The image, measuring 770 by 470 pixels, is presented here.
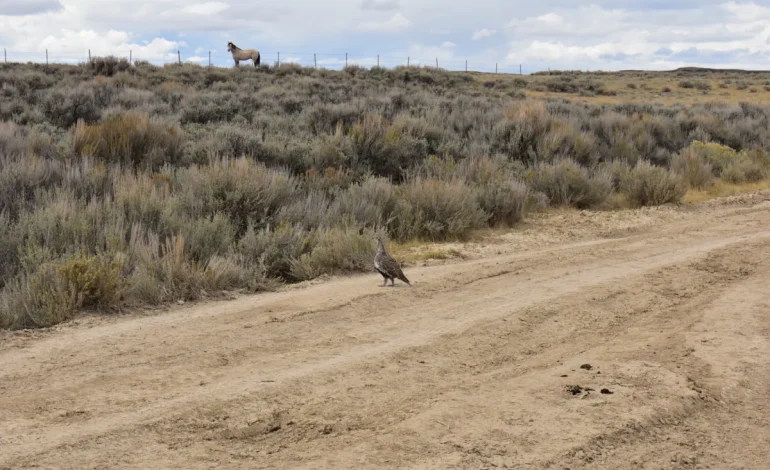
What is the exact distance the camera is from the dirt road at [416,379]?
Answer: 4.09m

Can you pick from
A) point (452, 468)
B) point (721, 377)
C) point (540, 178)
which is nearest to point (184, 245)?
point (452, 468)

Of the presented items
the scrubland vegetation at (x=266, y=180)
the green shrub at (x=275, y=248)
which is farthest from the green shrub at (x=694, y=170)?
the green shrub at (x=275, y=248)

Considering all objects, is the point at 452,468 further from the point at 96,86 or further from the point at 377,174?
the point at 96,86

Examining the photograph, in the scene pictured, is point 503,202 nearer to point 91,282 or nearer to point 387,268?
point 387,268

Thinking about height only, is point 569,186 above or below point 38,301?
above

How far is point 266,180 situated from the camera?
10.5 metres

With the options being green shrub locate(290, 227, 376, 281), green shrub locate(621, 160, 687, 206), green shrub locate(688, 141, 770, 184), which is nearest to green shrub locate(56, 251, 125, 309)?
green shrub locate(290, 227, 376, 281)

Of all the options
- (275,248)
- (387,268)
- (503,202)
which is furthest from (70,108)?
(387,268)

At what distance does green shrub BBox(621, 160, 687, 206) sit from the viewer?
14.3 m

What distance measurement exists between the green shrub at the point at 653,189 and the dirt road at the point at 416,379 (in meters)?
6.34

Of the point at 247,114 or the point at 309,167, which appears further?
the point at 247,114

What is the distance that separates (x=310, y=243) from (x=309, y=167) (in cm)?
521

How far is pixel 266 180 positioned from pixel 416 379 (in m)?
6.10

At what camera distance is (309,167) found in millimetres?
13984
